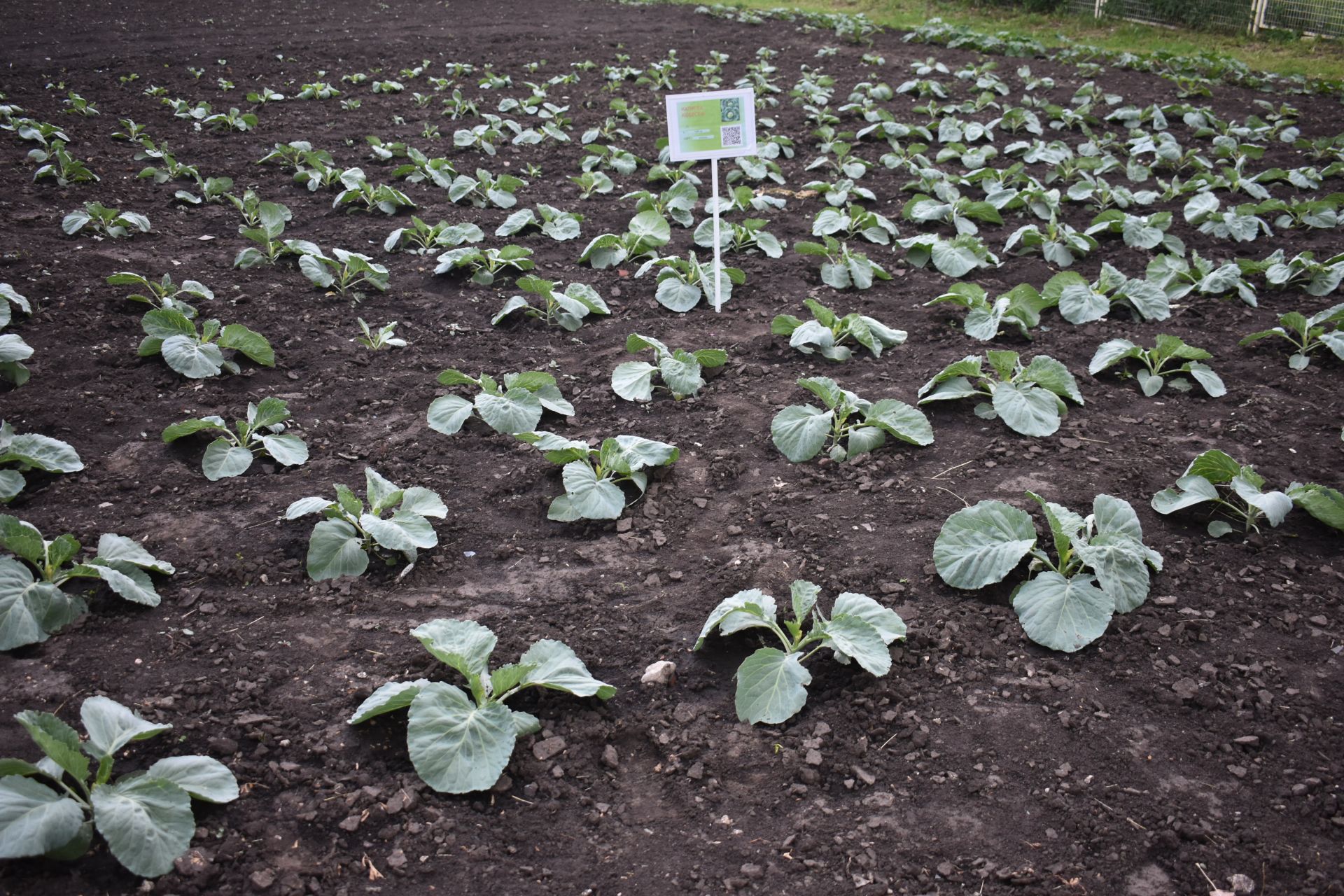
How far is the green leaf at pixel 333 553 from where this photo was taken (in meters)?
3.26

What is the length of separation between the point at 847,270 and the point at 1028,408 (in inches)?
83.8

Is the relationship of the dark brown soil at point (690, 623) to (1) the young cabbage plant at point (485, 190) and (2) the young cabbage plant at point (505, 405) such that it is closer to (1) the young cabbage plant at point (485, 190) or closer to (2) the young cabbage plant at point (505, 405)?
(2) the young cabbage plant at point (505, 405)

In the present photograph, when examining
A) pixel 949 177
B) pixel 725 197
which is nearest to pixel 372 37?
pixel 725 197

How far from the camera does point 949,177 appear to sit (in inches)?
309

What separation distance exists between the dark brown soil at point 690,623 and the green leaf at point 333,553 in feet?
0.23

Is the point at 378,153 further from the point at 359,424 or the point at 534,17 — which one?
the point at 534,17

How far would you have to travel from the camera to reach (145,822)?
214 centimetres

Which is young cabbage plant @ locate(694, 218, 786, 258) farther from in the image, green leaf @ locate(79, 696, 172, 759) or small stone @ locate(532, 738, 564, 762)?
green leaf @ locate(79, 696, 172, 759)

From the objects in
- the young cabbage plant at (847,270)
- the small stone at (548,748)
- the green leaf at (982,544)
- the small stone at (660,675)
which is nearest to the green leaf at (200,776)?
the small stone at (548,748)

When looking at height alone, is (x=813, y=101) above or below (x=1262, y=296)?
above

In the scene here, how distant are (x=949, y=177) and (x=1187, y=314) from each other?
2.88 m

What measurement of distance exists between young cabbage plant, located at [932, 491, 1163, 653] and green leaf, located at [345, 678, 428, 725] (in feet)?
5.99

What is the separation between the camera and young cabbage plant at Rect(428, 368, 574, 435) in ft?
13.8

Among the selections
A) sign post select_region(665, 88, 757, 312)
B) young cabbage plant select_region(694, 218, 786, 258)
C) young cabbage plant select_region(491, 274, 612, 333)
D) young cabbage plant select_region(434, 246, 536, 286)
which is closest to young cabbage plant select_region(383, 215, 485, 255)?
young cabbage plant select_region(434, 246, 536, 286)
